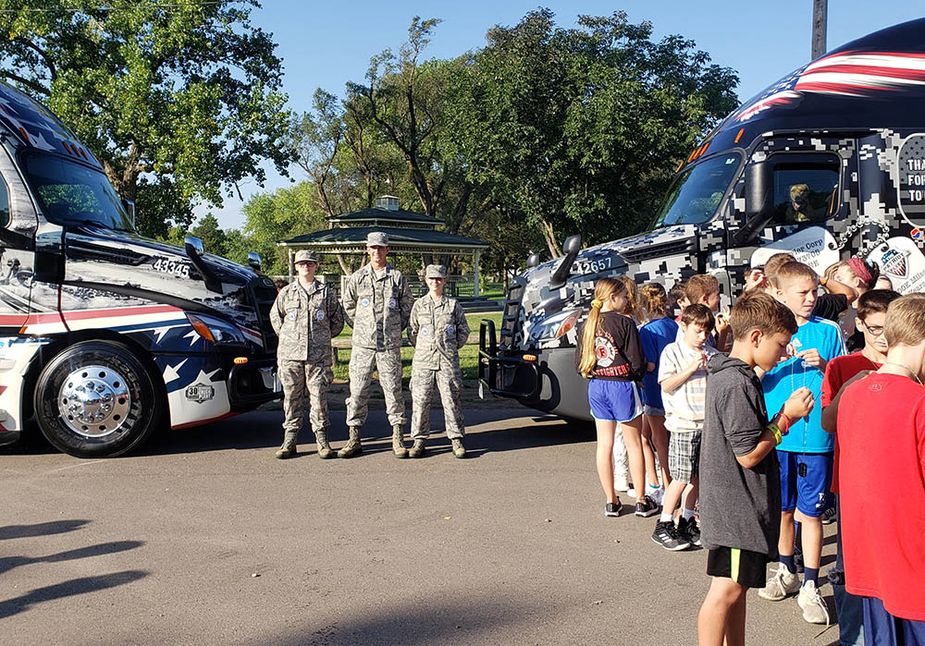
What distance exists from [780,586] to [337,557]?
251 centimetres

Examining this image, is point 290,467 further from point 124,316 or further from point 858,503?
point 858,503

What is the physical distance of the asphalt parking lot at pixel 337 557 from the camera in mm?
3949

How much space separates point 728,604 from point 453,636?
137 cm

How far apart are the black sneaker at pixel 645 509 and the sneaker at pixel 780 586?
1.38 m

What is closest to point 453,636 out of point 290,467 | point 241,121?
point 290,467

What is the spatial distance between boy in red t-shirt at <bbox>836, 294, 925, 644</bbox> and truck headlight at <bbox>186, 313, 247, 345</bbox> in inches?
227

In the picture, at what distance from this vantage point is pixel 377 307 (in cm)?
750

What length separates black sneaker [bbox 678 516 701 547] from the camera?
5.10 metres

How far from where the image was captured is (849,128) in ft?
23.6

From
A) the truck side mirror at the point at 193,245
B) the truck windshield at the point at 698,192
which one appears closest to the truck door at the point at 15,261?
the truck side mirror at the point at 193,245

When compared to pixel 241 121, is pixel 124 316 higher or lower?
lower

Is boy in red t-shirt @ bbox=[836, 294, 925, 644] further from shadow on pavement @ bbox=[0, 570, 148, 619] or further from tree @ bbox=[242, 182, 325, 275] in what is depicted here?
tree @ bbox=[242, 182, 325, 275]

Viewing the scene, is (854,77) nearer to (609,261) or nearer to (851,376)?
(609,261)

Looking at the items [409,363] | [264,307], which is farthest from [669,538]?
[409,363]
